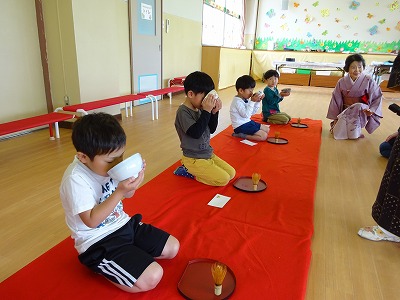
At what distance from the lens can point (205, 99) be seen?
1.93m

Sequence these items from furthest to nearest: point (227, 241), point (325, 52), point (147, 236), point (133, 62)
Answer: point (325, 52) < point (133, 62) < point (227, 241) < point (147, 236)

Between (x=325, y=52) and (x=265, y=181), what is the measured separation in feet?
26.9

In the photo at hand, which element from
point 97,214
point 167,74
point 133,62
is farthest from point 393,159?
point 167,74

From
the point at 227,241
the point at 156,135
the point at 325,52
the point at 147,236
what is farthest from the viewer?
the point at 325,52

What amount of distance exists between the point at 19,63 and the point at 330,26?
9005 millimetres

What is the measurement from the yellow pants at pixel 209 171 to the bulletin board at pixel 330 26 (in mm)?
8803

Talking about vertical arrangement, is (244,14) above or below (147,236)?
above

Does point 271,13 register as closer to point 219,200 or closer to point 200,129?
point 200,129

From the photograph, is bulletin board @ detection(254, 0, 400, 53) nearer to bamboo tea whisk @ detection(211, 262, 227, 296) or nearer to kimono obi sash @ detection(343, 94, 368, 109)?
kimono obi sash @ detection(343, 94, 368, 109)

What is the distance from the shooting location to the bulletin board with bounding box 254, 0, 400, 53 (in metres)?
8.87

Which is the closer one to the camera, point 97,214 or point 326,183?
point 97,214

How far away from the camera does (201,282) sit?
4.10 feet

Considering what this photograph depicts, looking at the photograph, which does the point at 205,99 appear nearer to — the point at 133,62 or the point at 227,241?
the point at 227,241

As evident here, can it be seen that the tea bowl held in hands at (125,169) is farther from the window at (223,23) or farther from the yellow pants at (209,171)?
the window at (223,23)
